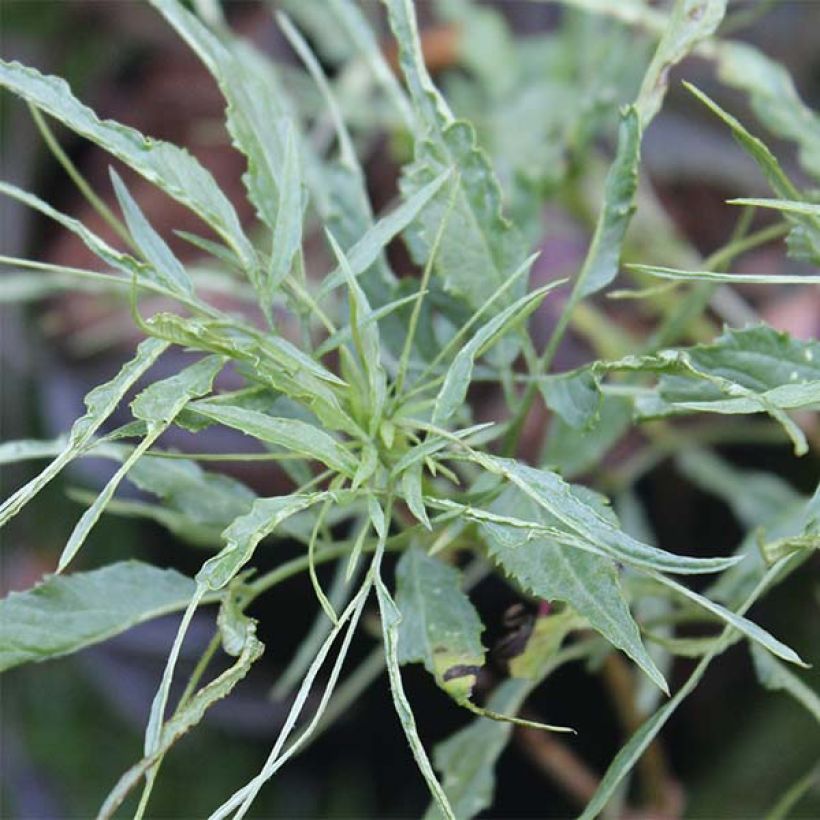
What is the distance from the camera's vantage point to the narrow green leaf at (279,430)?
0.88ft

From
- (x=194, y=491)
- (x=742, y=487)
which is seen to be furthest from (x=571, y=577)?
(x=742, y=487)

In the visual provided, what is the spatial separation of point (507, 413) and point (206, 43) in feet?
1.21

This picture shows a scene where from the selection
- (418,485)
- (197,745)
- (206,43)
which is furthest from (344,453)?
(197,745)

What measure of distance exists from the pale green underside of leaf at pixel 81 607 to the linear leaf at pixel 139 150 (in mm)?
100

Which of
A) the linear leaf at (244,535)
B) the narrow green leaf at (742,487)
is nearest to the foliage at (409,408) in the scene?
the linear leaf at (244,535)

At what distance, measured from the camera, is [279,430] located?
0.27 meters

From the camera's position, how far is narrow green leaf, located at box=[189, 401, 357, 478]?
268mm

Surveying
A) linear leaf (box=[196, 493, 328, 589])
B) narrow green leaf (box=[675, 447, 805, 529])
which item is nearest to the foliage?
linear leaf (box=[196, 493, 328, 589])

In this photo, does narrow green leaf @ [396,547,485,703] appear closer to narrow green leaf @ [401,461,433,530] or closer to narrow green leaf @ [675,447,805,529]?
narrow green leaf @ [401,461,433,530]

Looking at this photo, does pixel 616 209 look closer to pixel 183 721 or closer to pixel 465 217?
pixel 465 217

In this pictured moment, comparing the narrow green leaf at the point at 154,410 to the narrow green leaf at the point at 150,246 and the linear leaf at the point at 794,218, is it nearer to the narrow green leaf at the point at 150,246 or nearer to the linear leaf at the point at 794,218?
the narrow green leaf at the point at 150,246

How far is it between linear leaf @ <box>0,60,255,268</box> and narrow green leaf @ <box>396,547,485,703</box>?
10cm

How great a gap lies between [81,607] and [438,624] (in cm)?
10

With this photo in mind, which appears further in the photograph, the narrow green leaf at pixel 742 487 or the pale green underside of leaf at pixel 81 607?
the narrow green leaf at pixel 742 487
